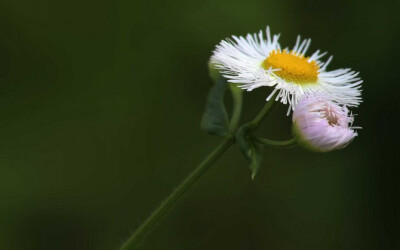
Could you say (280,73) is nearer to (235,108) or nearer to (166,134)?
(235,108)

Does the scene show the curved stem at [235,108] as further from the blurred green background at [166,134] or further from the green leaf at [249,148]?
the blurred green background at [166,134]

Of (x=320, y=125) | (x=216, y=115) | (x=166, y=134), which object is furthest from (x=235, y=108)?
(x=166, y=134)

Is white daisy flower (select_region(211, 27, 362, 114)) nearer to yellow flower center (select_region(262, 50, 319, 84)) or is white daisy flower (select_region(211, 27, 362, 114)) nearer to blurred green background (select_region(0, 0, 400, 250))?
yellow flower center (select_region(262, 50, 319, 84))

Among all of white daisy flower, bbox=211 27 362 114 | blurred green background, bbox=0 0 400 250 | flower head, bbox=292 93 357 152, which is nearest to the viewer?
flower head, bbox=292 93 357 152

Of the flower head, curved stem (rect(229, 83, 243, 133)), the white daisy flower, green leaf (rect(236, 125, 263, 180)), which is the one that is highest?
the white daisy flower

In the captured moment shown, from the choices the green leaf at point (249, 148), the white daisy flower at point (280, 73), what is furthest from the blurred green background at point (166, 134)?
the green leaf at point (249, 148)

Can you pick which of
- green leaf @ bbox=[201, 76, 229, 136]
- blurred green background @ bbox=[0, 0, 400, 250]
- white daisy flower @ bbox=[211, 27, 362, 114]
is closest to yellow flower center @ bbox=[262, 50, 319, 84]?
white daisy flower @ bbox=[211, 27, 362, 114]

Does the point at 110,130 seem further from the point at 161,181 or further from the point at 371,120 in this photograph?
the point at 371,120
